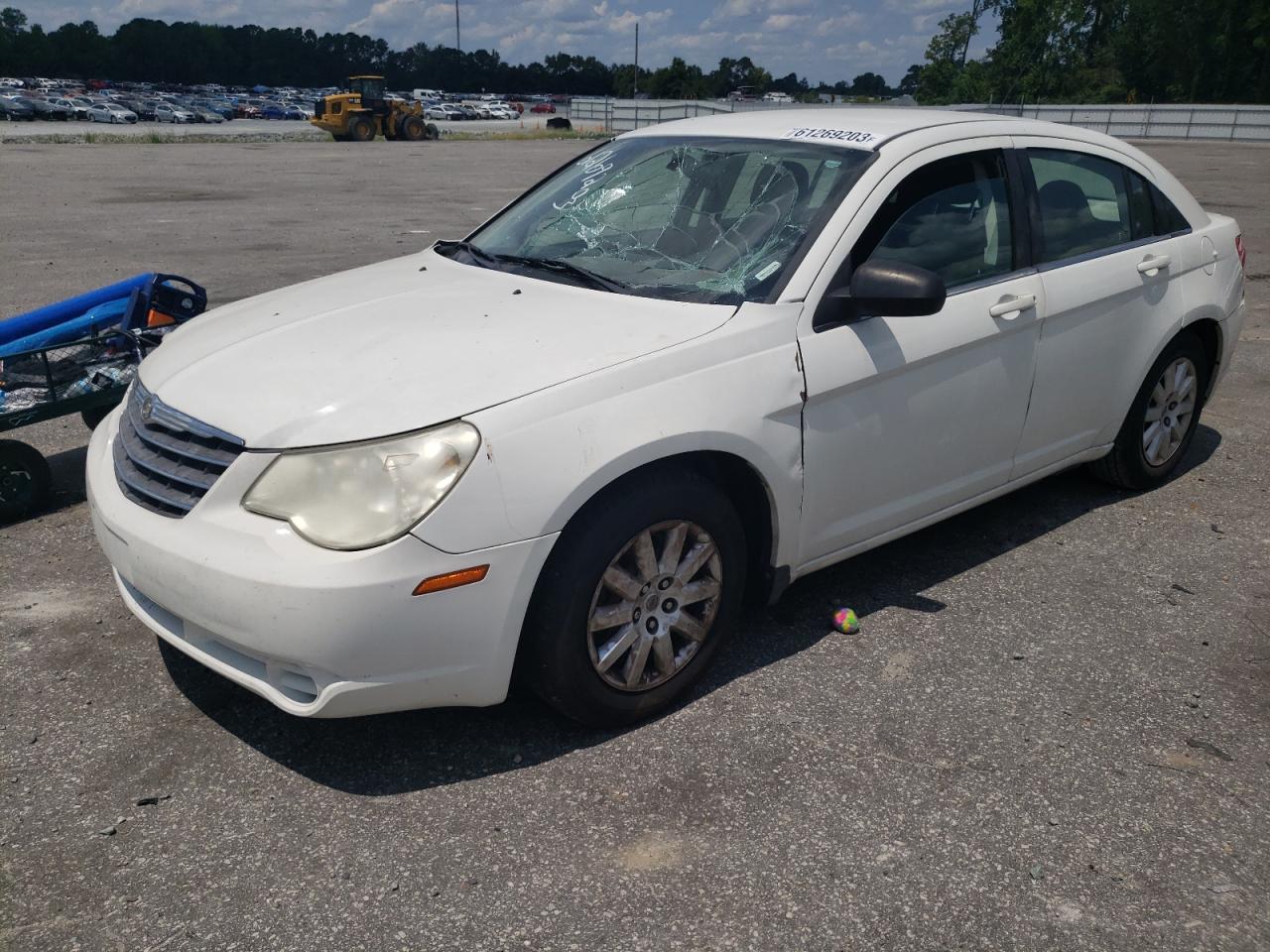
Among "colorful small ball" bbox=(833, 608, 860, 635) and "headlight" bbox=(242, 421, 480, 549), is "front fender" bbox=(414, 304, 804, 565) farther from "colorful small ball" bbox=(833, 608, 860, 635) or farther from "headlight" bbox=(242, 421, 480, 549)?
"colorful small ball" bbox=(833, 608, 860, 635)

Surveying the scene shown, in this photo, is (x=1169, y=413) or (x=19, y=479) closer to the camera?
(x=19, y=479)

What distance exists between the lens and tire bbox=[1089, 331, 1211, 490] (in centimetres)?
494

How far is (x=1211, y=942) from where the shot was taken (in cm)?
249

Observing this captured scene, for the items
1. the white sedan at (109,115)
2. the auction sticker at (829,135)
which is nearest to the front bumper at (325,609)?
the auction sticker at (829,135)

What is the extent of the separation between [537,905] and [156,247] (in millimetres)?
11521

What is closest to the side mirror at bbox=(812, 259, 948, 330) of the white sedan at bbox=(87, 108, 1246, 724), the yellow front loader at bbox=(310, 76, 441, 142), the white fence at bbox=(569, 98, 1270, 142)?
the white sedan at bbox=(87, 108, 1246, 724)

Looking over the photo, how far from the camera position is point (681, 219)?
3910 millimetres

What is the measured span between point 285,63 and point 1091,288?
529ft

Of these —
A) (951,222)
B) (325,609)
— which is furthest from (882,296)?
(325,609)

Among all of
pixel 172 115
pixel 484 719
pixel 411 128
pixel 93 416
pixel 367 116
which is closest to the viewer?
pixel 484 719

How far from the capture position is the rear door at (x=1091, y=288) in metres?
4.26

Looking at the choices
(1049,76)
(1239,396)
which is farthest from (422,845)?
(1049,76)

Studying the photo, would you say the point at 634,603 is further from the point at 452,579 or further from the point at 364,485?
the point at 364,485

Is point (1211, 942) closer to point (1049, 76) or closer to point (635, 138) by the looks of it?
point (635, 138)
